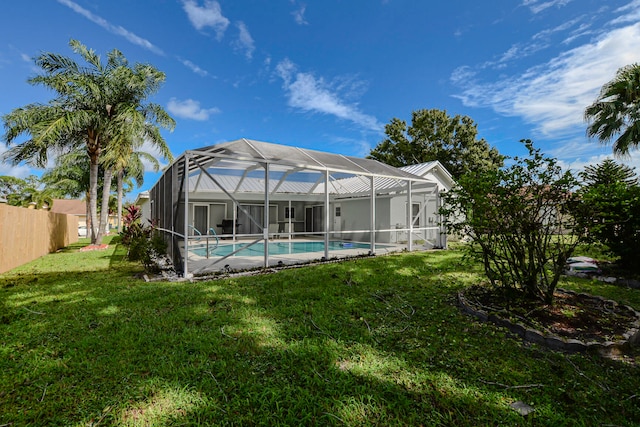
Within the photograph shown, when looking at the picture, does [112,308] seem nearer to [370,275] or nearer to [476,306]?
[370,275]

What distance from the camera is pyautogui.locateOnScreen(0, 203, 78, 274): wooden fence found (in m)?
7.36

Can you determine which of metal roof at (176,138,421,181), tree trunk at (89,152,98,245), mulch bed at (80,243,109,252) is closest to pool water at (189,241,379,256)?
metal roof at (176,138,421,181)

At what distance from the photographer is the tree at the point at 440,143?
2741 cm

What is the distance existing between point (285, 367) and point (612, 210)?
5.69 metres

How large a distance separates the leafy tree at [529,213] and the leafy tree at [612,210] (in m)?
0.19

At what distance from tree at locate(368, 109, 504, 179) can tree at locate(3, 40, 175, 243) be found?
22.8 meters

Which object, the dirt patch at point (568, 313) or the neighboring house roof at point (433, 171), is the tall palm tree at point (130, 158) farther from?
the dirt patch at point (568, 313)

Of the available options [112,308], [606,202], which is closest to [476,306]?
[606,202]

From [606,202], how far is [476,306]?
1.98 m

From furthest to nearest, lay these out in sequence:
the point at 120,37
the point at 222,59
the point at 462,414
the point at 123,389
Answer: the point at 222,59 → the point at 120,37 → the point at 123,389 → the point at 462,414

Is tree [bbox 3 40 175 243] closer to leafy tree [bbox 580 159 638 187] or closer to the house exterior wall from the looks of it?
the house exterior wall

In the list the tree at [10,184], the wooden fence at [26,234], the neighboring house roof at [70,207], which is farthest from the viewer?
the neighboring house roof at [70,207]

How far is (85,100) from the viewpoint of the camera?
12992 millimetres

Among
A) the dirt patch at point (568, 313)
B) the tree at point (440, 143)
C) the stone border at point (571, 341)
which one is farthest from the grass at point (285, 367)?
the tree at point (440, 143)
